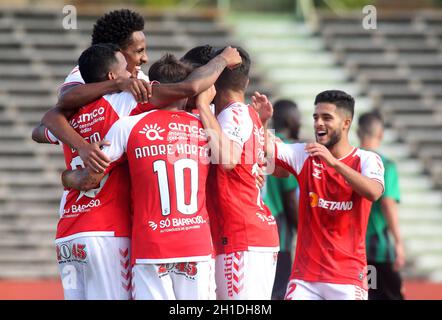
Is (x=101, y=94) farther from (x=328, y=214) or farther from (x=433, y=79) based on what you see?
(x=433, y=79)

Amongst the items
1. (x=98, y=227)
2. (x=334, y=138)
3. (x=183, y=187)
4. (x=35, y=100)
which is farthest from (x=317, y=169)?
(x=35, y=100)

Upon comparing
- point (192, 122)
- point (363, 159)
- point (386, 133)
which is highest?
point (192, 122)

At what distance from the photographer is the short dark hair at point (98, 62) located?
688cm

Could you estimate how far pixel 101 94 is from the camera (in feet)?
22.1

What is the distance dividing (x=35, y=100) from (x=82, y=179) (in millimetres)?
10387

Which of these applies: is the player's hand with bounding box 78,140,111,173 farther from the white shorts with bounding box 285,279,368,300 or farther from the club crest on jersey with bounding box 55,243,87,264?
the white shorts with bounding box 285,279,368,300

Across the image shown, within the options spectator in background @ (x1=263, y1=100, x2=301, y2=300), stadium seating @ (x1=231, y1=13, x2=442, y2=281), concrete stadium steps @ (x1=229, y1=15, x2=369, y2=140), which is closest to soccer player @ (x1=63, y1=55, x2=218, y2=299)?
spectator in background @ (x1=263, y1=100, x2=301, y2=300)

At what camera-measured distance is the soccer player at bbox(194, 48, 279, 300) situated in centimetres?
687

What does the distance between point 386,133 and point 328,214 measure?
10.0 metres

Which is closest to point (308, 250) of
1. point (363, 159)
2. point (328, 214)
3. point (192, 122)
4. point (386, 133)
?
point (328, 214)

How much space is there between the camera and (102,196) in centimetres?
673

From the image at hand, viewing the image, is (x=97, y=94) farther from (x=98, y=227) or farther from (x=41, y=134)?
(x=98, y=227)

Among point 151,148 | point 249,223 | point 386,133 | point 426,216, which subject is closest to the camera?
point 151,148

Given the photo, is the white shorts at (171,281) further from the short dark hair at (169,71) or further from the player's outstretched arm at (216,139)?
the short dark hair at (169,71)
